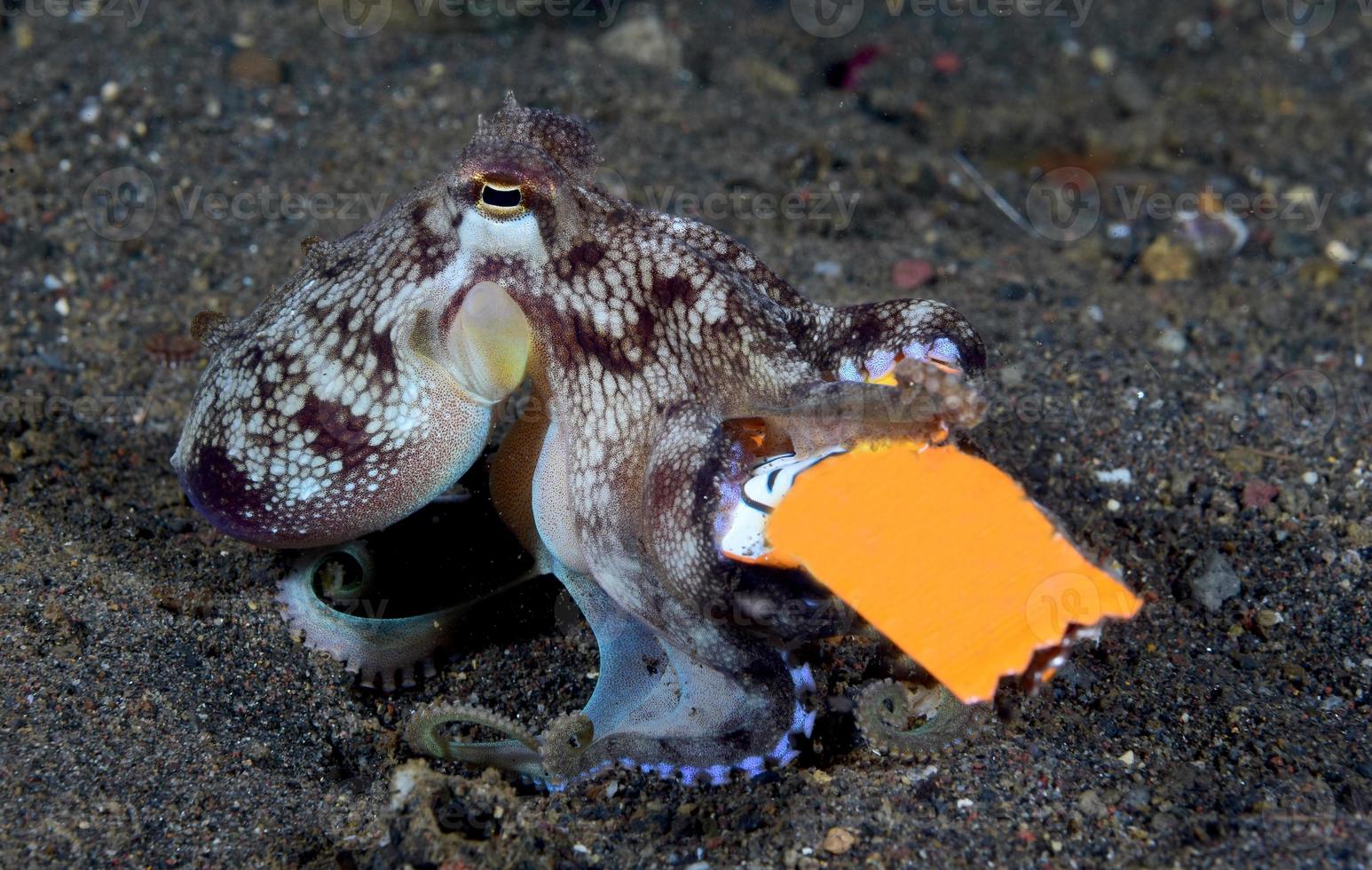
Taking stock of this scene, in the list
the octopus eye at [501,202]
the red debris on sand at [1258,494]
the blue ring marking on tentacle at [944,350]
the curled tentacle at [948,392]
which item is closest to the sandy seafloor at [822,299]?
the red debris on sand at [1258,494]

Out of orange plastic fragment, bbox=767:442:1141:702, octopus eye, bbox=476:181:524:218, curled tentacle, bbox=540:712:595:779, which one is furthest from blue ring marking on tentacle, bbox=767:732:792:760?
octopus eye, bbox=476:181:524:218

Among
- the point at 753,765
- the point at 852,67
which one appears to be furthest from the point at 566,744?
the point at 852,67

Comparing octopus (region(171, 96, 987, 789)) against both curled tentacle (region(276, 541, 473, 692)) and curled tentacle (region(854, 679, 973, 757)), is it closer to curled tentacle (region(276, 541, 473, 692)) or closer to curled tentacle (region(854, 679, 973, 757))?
curled tentacle (region(854, 679, 973, 757))

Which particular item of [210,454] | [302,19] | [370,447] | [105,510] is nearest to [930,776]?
[370,447]

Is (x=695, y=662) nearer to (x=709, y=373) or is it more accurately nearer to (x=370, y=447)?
(x=709, y=373)

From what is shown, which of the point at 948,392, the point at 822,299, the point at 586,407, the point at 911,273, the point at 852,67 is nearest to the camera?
the point at 948,392

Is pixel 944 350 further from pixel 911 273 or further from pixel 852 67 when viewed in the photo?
pixel 852 67
